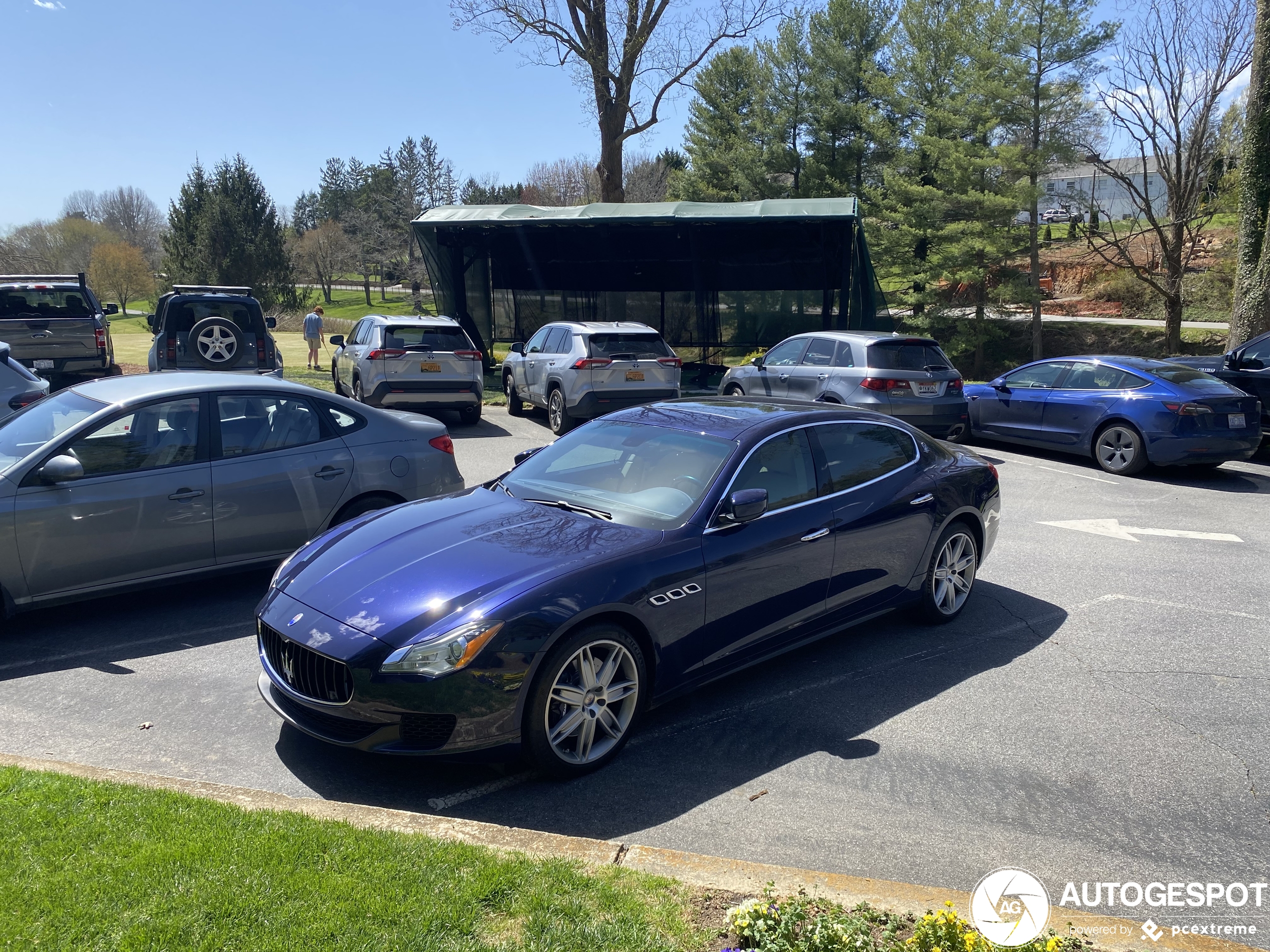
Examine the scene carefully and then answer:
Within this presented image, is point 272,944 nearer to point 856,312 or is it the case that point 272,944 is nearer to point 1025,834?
point 1025,834

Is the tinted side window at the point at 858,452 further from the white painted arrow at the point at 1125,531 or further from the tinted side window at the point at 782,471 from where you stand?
the white painted arrow at the point at 1125,531

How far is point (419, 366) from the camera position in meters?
14.2

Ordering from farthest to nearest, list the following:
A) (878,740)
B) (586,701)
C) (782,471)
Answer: (782,471) < (878,740) < (586,701)

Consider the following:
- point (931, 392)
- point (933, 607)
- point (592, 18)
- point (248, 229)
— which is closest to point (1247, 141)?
point (931, 392)

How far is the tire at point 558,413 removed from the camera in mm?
14156

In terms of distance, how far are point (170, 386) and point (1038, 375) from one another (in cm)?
1107

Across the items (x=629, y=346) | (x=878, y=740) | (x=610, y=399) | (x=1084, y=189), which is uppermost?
(x=1084, y=189)

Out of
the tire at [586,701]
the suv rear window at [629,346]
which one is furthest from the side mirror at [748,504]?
the suv rear window at [629,346]

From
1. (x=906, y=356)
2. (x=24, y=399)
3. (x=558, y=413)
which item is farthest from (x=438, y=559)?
(x=558, y=413)

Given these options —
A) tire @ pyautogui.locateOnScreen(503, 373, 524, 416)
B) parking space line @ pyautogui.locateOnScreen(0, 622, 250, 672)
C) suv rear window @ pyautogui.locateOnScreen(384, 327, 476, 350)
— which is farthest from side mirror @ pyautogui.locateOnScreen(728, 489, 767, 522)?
tire @ pyautogui.locateOnScreen(503, 373, 524, 416)

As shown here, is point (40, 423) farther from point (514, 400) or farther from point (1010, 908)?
point (514, 400)

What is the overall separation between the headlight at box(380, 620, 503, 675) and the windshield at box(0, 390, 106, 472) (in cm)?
344

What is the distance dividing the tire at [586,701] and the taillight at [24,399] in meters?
7.53

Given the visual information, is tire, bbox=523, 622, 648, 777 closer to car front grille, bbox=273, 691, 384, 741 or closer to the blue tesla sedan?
car front grille, bbox=273, 691, 384, 741
